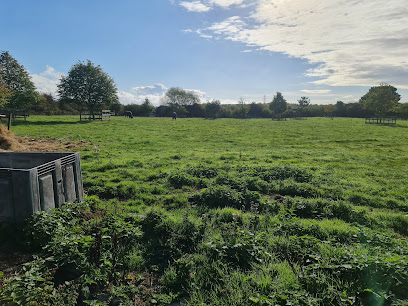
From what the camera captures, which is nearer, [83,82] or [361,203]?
[361,203]

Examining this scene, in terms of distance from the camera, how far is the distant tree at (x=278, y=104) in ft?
233

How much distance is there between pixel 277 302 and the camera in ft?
10.5

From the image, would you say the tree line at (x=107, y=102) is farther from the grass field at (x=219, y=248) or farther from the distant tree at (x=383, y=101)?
the grass field at (x=219, y=248)

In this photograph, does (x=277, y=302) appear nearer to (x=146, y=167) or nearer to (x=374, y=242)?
(x=374, y=242)

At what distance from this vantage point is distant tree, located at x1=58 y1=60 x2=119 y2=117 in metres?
43.1

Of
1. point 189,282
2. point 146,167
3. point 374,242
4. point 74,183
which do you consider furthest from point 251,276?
point 146,167

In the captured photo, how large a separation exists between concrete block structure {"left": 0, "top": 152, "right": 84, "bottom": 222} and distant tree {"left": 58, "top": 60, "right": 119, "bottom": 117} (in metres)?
41.1

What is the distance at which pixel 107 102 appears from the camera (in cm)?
4566

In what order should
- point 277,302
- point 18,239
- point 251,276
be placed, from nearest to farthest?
point 277,302 → point 251,276 → point 18,239

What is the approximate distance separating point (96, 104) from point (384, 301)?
1884 inches

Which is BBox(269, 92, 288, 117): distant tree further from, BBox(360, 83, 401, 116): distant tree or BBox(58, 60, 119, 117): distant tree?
BBox(58, 60, 119, 117): distant tree

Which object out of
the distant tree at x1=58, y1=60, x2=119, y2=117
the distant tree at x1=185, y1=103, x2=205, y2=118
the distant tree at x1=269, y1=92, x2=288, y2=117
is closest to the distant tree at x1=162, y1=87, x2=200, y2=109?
the distant tree at x1=185, y1=103, x2=205, y2=118

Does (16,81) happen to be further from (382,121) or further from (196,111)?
(382,121)

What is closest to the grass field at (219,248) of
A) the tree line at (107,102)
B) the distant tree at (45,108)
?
the tree line at (107,102)
